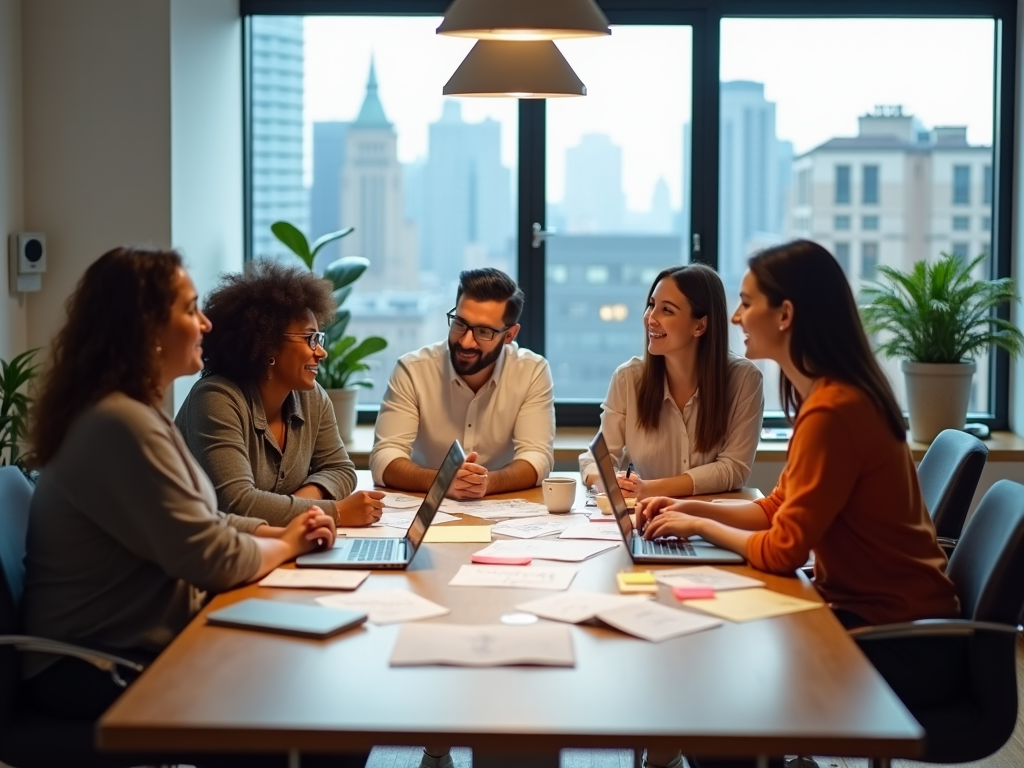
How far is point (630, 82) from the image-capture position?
5230 millimetres

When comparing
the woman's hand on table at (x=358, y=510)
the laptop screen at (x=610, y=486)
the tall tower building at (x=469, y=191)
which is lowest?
the woman's hand on table at (x=358, y=510)

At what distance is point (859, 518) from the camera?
254cm

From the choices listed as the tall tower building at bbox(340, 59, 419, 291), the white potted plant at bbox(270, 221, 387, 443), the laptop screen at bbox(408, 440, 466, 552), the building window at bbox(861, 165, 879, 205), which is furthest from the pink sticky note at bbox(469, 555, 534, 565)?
the building window at bbox(861, 165, 879, 205)

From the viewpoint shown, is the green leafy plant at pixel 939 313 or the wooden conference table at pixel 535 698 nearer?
the wooden conference table at pixel 535 698

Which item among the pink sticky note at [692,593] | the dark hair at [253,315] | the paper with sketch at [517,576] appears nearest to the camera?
the pink sticky note at [692,593]

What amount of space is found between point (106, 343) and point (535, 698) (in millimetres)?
1095

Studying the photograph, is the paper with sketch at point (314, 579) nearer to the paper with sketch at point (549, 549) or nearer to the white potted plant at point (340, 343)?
the paper with sketch at point (549, 549)

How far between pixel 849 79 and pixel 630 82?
908 mm

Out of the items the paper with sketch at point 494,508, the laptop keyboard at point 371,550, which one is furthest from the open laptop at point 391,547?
the paper with sketch at point 494,508

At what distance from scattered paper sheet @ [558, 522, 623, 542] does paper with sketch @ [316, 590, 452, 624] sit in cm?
63

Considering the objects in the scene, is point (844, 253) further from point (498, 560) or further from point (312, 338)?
point (498, 560)

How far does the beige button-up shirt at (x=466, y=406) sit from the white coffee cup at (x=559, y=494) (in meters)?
0.59

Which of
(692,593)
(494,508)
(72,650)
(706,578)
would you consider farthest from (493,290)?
(72,650)

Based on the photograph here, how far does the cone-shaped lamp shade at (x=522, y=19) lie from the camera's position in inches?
108
